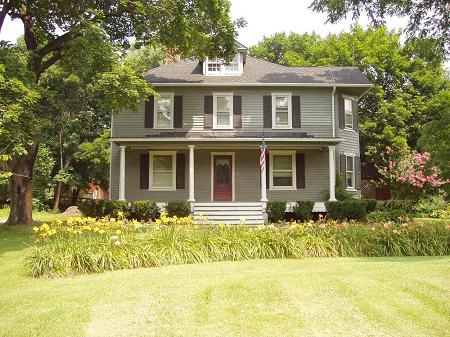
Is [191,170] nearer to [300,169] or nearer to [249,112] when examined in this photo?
[249,112]

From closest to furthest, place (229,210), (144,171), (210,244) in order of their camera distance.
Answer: (210,244) → (229,210) → (144,171)

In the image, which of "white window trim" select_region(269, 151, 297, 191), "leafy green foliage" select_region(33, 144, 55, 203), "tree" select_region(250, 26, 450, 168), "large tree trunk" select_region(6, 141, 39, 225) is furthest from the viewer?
"tree" select_region(250, 26, 450, 168)

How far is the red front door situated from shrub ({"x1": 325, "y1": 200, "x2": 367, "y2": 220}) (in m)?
4.48

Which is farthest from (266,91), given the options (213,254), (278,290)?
(278,290)

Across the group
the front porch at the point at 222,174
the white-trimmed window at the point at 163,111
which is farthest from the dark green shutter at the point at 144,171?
the white-trimmed window at the point at 163,111

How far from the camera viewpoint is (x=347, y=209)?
16.4m

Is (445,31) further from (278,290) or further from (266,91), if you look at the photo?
(278,290)

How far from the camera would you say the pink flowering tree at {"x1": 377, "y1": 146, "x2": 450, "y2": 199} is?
2207cm

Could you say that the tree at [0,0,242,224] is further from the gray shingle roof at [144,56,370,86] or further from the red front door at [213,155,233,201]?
the red front door at [213,155,233,201]

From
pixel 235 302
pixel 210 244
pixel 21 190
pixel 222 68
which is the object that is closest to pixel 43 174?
pixel 21 190

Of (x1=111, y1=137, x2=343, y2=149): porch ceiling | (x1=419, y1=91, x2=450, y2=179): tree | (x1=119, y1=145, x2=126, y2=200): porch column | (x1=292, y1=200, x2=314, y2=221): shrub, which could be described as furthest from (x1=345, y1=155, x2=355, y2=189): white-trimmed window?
(x1=119, y1=145, x2=126, y2=200): porch column

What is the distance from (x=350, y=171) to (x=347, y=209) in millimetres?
3722

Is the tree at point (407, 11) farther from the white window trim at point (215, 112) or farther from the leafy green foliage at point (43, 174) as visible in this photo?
the leafy green foliage at point (43, 174)

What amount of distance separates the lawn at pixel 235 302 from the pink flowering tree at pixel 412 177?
16.4 m
